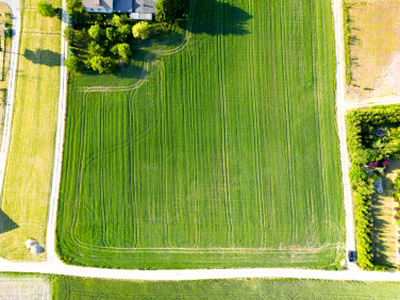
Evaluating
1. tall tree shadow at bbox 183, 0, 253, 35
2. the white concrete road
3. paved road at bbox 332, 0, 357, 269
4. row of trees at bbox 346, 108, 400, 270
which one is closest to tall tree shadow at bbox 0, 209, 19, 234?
the white concrete road

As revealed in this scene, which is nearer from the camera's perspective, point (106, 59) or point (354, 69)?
point (106, 59)

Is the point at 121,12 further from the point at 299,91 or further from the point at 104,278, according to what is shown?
the point at 104,278

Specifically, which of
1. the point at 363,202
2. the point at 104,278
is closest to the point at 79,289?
the point at 104,278

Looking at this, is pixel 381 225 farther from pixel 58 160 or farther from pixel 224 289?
pixel 58 160

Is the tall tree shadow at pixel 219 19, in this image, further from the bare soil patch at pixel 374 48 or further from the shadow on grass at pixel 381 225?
the shadow on grass at pixel 381 225

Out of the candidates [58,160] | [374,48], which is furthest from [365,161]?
[58,160]
